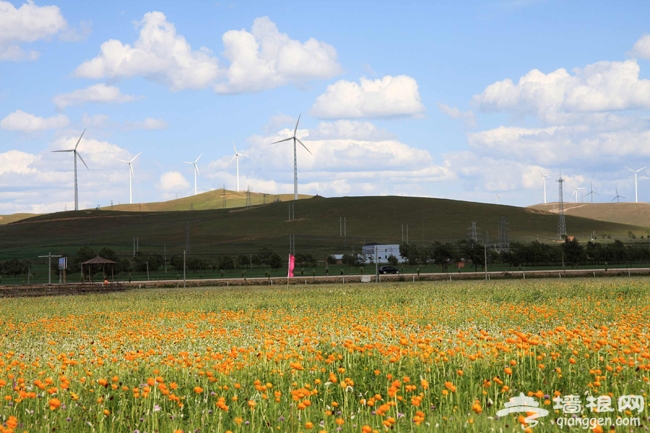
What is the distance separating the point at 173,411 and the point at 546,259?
337ft

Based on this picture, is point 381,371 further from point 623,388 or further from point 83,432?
point 83,432

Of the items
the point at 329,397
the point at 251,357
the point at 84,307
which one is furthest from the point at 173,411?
the point at 84,307

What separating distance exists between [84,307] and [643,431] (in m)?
35.1

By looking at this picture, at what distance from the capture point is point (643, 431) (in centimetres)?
942

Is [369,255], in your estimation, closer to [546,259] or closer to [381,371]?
[546,259]

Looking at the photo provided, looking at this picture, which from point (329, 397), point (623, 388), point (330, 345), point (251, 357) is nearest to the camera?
point (623, 388)

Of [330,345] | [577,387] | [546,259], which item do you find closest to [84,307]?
[330,345]

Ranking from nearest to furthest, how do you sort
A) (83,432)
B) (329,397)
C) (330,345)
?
(83,432), (329,397), (330,345)

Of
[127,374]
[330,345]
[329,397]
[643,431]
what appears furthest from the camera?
[330,345]

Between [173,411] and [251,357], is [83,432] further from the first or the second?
[251,357]

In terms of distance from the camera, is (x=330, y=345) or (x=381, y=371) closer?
(x=381, y=371)

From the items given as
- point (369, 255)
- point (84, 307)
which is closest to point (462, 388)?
point (84, 307)

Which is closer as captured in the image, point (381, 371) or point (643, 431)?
point (643, 431)

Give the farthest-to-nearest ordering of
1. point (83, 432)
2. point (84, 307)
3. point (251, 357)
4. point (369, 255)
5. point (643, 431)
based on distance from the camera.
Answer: point (369, 255)
point (84, 307)
point (251, 357)
point (83, 432)
point (643, 431)
